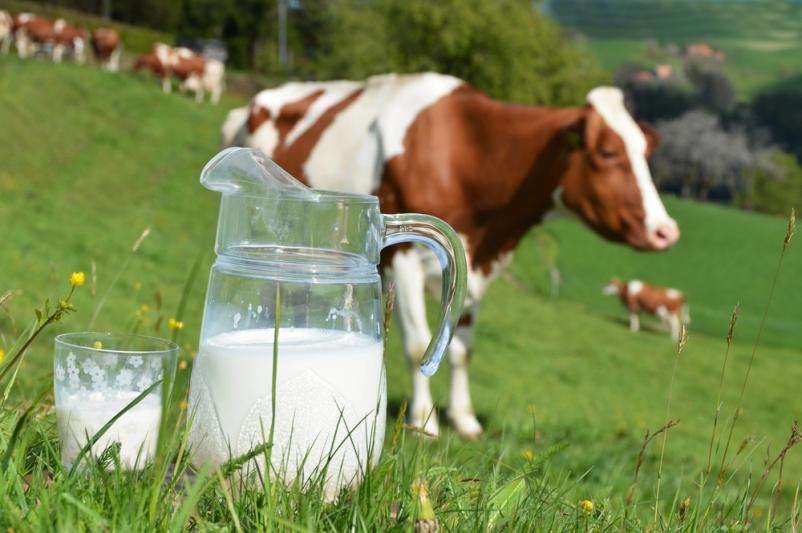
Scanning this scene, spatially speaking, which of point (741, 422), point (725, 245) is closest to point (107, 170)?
point (741, 422)

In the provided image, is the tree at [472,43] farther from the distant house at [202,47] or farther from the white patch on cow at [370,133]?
the white patch on cow at [370,133]

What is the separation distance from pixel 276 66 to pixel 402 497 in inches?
1953

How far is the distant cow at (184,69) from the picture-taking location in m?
24.5

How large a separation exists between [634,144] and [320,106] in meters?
1.93

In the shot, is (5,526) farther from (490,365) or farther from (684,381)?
(684,381)

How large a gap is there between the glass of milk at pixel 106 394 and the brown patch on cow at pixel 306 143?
4.21 meters

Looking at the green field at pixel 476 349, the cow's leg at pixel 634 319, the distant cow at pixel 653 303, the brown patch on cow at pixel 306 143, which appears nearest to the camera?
the green field at pixel 476 349

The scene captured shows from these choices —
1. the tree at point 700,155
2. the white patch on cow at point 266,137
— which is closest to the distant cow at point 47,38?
the white patch on cow at point 266,137

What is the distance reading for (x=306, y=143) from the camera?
5.80m

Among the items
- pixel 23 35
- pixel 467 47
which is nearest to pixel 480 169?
pixel 467 47

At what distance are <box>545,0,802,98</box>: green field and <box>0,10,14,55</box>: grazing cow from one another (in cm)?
7059

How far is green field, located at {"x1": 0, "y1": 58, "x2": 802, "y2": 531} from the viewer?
4.76 feet

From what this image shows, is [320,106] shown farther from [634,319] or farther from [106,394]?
[634,319]

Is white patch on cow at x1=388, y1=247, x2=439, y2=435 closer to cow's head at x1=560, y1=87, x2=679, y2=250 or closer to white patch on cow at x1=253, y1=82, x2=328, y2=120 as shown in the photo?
cow's head at x1=560, y1=87, x2=679, y2=250
